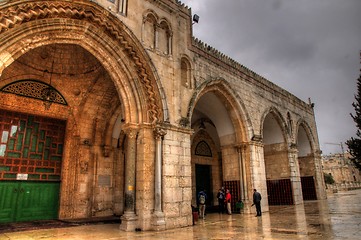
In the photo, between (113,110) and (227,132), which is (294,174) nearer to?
(227,132)

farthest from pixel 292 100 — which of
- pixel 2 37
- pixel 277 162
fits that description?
pixel 2 37

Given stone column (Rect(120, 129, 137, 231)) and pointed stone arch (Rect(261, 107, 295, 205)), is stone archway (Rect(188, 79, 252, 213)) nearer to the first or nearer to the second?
pointed stone arch (Rect(261, 107, 295, 205))

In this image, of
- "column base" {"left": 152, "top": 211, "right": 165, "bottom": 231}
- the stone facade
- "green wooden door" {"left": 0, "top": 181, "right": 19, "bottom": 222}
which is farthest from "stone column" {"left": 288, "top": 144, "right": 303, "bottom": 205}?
the stone facade

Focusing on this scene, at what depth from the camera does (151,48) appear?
772 cm

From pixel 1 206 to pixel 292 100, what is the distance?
14.9 metres

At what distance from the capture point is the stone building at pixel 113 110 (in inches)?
260

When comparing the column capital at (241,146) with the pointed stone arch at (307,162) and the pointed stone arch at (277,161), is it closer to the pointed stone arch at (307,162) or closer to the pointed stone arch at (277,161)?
the pointed stone arch at (277,161)

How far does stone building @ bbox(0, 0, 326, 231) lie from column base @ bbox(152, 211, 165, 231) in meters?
0.04

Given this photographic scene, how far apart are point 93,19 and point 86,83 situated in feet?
11.2

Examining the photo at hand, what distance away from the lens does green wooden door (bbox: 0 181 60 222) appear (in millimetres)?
7781

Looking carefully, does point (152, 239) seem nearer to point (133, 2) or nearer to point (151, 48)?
point (151, 48)

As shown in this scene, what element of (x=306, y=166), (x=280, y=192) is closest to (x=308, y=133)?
(x=306, y=166)

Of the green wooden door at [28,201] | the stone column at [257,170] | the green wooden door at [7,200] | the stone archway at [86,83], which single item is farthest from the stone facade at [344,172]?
the green wooden door at [7,200]

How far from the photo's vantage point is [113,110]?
10164 millimetres
